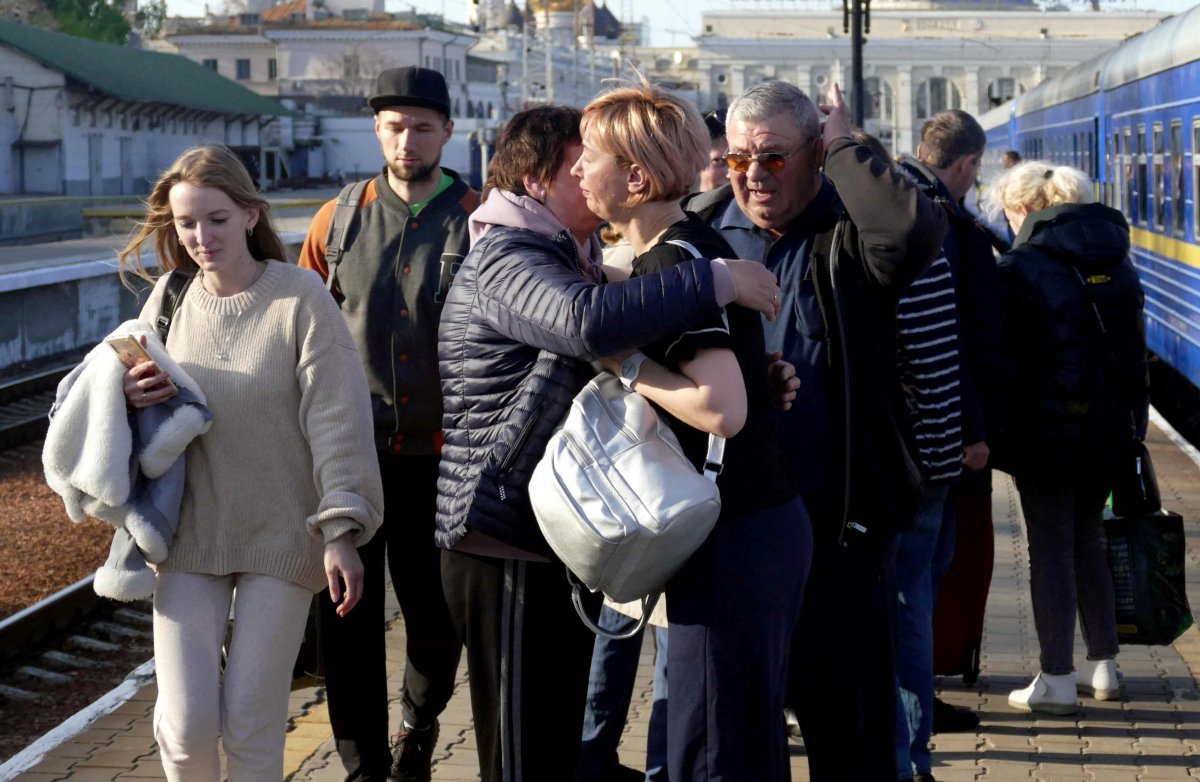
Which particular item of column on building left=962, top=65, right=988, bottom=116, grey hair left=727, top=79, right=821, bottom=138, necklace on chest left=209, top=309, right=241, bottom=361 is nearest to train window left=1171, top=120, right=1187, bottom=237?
grey hair left=727, top=79, right=821, bottom=138

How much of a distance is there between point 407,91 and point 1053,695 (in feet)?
9.30

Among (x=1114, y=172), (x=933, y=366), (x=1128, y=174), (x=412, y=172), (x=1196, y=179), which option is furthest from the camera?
(x=1114, y=172)

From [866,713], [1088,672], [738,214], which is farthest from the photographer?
[1088,672]

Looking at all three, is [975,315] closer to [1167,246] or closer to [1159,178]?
[1167,246]

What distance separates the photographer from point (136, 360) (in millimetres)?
4094

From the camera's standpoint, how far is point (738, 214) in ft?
14.9

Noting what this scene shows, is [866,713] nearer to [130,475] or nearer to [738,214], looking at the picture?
[738,214]

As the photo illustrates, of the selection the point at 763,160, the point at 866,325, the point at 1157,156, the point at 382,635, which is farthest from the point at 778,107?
the point at 1157,156

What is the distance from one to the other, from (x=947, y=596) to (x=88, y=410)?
304 cm

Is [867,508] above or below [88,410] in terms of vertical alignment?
below

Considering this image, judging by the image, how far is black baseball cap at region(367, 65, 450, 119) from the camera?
5.32 meters

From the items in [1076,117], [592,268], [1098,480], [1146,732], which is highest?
[1076,117]

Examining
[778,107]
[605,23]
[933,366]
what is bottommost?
[933,366]

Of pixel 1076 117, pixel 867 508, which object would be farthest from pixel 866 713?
pixel 1076 117
